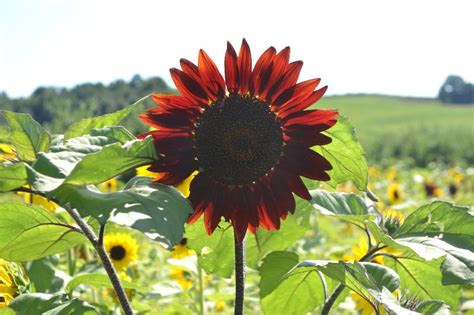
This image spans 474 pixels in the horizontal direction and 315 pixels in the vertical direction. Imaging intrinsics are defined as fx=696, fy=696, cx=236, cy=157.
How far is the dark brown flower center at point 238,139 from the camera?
0.83 metres

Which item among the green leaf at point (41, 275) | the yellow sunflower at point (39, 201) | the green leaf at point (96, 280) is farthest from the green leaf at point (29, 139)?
the yellow sunflower at point (39, 201)

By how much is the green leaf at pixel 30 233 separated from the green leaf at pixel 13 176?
6.6 inches

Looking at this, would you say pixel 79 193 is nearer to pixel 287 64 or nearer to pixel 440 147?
pixel 287 64

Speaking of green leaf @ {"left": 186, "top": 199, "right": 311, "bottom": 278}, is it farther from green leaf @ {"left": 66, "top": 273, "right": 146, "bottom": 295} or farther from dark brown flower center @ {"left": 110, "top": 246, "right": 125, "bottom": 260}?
dark brown flower center @ {"left": 110, "top": 246, "right": 125, "bottom": 260}

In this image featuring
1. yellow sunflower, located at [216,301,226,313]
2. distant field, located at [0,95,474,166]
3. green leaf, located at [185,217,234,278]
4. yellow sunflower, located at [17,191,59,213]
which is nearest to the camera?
green leaf, located at [185,217,234,278]

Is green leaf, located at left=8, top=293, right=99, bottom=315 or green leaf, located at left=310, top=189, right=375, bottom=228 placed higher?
green leaf, located at left=310, top=189, right=375, bottom=228

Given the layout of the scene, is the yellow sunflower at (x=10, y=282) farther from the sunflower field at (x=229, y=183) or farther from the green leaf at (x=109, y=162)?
the green leaf at (x=109, y=162)

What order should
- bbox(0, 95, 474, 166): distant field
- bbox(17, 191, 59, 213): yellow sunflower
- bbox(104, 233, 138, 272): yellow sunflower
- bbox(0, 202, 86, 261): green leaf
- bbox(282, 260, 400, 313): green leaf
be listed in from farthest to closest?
1. bbox(0, 95, 474, 166): distant field
2. bbox(104, 233, 138, 272): yellow sunflower
3. bbox(17, 191, 59, 213): yellow sunflower
4. bbox(0, 202, 86, 261): green leaf
5. bbox(282, 260, 400, 313): green leaf

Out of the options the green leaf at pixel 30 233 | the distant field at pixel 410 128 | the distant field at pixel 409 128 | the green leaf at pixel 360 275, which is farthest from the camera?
the distant field at pixel 410 128

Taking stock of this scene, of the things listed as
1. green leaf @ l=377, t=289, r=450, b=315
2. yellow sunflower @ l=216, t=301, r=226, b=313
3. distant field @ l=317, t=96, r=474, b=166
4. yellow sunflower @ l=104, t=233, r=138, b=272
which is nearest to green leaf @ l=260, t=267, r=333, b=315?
green leaf @ l=377, t=289, r=450, b=315

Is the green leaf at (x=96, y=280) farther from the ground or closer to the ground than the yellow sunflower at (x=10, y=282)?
farther from the ground

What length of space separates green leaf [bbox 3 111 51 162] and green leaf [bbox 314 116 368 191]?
361 mm

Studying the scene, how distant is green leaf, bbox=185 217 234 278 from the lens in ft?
3.30

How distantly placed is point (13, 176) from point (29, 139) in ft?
0.57
